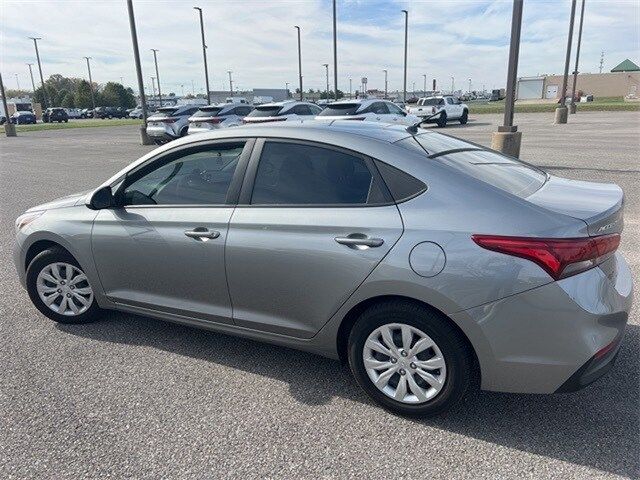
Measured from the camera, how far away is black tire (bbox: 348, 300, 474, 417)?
257cm

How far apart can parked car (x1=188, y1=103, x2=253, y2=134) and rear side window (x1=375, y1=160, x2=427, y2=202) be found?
54.0 ft

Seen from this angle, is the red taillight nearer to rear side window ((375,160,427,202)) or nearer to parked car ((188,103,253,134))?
rear side window ((375,160,427,202))

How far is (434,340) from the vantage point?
260cm

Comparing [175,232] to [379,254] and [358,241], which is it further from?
[379,254]

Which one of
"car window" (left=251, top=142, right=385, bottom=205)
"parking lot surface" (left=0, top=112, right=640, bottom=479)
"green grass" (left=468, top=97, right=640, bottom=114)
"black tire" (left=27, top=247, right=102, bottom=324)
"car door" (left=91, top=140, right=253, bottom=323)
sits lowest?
"green grass" (left=468, top=97, right=640, bottom=114)

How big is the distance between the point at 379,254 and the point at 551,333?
917 mm

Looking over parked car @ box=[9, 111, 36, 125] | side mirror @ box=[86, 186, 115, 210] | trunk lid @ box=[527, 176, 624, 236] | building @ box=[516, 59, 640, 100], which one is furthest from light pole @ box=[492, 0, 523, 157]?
building @ box=[516, 59, 640, 100]

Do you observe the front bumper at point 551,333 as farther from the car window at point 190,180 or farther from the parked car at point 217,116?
the parked car at point 217,116

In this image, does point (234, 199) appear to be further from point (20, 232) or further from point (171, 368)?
point (20, 232)

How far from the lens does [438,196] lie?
103 inches

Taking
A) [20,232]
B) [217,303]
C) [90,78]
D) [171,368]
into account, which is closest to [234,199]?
[217,303]

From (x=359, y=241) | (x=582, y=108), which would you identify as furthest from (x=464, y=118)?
(x=359, y=241)

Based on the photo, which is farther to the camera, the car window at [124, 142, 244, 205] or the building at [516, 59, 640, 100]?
the building at [516, 59, 640, 100]

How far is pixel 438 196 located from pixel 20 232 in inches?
138
